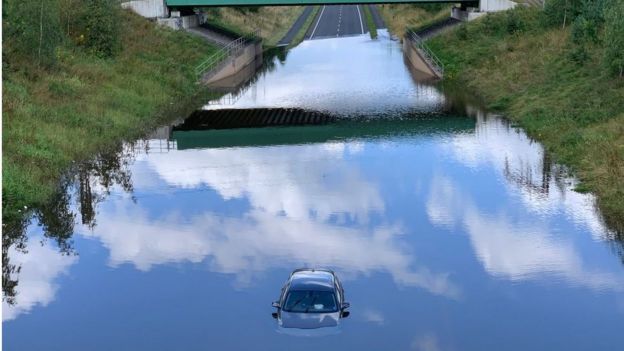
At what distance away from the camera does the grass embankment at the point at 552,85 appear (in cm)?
4059

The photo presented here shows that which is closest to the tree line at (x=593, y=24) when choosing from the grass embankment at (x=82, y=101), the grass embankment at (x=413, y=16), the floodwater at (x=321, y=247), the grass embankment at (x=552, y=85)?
the grass embankment at (x=552, y=85)

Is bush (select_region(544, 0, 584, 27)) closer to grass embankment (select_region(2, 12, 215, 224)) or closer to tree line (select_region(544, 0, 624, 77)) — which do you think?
Answer: tree line (select_region(544, 0, 624, 77))

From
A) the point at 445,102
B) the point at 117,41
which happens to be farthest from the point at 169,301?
the point at 117,41

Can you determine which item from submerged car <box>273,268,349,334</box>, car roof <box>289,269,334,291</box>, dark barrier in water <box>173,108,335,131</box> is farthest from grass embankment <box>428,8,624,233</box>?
submerged car <box>273,268,349,334</box>

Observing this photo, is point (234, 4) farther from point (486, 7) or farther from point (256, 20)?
point (256, 20)

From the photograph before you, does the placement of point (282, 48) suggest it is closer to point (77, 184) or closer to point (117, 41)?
point (117, 41)

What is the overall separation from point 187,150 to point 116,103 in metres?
9.28

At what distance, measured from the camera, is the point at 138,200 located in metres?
38.8

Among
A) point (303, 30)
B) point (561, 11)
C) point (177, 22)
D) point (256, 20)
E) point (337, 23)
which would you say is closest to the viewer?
point (561, 11)

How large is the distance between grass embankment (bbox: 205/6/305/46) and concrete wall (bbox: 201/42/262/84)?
16.5ft

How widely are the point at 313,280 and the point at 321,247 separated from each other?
6770mm

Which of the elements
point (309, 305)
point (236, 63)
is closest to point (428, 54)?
point (236, 63)

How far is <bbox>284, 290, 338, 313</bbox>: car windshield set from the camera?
78.2ft

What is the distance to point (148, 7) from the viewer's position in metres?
86.9
